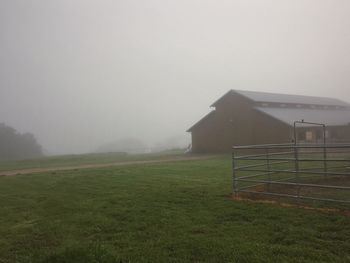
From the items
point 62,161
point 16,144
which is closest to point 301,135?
→ point 62,161

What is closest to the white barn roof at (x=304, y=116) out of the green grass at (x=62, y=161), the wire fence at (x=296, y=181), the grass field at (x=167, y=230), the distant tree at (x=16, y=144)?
the green grass at (x=62, y=161)

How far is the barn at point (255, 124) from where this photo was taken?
38062 millimetres

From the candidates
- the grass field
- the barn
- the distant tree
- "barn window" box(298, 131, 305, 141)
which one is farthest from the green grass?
the distant tree

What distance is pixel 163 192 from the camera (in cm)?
1320

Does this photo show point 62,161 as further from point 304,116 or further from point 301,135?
point 304,116

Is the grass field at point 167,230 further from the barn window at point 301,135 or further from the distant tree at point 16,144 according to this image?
the distant tree at point 16,144

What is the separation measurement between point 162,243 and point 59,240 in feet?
7.50

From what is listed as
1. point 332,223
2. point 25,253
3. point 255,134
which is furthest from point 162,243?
point 255,134

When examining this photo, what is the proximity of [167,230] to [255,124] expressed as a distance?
3294cm

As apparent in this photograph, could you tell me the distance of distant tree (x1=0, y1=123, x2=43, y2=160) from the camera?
258 ft

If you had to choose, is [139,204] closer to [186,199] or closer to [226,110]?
[186,199]

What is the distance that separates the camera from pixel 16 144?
81875mm

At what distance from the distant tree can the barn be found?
47071 millimetres

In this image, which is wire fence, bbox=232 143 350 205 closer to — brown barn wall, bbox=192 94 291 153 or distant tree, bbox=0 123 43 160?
brown barn wall, bbox=192 94 291 153
